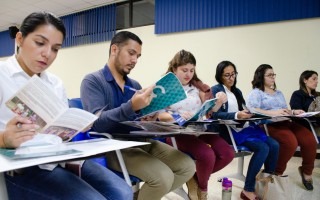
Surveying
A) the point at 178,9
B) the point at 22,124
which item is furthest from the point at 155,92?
the point at 178,9

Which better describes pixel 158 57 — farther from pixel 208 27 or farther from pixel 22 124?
pixel 22 124

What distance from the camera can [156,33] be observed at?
16.5 feet

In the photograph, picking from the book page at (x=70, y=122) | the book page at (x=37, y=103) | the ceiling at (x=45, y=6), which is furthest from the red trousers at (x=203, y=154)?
the ceiling at (x=45, y=6)

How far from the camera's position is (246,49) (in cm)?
419

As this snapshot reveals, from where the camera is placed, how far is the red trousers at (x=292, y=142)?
7.61 feet

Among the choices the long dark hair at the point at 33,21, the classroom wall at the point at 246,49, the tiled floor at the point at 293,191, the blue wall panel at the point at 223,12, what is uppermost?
the blue wall panel at the point at 223,12

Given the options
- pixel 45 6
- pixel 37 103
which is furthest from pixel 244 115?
pixel 45 6

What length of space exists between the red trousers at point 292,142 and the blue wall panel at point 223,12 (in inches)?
78.7

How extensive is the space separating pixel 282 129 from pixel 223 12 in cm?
250

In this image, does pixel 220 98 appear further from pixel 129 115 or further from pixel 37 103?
pixel 37 103

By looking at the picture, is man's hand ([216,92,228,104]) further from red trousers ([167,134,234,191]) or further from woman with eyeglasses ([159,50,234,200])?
red trousers ([167,134,234,191])

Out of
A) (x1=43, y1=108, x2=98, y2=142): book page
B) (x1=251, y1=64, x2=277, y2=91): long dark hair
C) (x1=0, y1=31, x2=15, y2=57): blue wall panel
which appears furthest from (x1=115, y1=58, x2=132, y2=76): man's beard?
(x1=0, y1=31, x2=15, y2=57): blue wall panel

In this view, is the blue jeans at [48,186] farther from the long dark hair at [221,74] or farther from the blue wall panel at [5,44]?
the blue wall panel at [5,44]

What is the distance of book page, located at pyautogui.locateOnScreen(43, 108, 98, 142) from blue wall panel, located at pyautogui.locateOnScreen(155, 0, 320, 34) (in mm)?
3790
